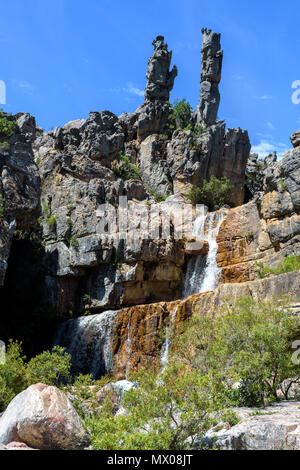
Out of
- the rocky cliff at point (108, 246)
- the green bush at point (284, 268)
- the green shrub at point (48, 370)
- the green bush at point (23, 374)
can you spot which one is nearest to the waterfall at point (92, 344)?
the rocky cliff at point (108, 246)

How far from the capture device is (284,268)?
2900 centimetres

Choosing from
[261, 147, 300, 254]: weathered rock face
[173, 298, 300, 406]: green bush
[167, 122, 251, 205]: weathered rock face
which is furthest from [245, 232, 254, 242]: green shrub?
[173, 298, 300, 406]: green bush

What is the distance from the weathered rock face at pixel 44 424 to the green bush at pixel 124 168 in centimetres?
4176

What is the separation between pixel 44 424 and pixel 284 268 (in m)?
19.6

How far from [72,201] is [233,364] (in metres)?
27.5

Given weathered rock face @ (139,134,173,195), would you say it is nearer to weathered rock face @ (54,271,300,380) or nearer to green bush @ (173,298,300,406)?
weathered rock face @ (54,271,300,380)

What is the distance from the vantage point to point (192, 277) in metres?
37.6

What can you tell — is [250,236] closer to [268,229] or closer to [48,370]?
[268,229]

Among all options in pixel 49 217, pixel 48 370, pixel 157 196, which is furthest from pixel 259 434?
pixel 157 196

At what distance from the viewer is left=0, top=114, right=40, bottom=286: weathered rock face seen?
31188mm

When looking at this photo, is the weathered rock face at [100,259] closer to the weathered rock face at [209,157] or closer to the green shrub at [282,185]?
the green shrub at [282,185]
